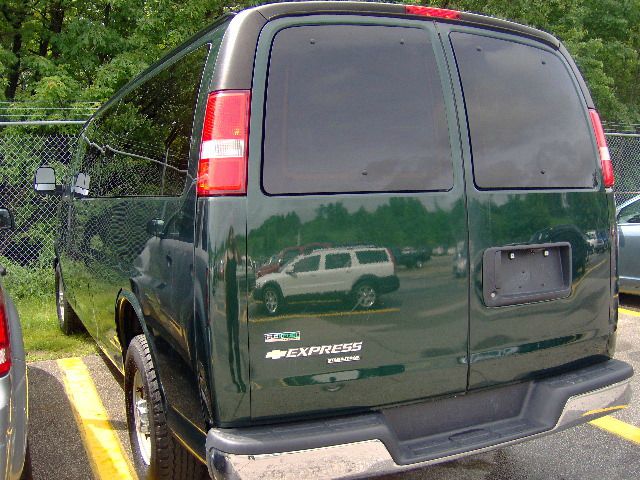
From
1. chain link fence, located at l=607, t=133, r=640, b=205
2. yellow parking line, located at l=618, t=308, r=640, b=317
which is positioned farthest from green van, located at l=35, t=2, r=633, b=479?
chain link fence, located at l=607, t=133, r=640, b=205

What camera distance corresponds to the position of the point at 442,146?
99.6 inches

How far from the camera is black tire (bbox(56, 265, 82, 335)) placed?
19.1 ft

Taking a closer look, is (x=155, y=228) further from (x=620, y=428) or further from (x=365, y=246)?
(x=620, y=428)

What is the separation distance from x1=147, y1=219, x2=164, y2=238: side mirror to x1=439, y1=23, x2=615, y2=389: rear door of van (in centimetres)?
129

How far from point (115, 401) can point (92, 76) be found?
756 cm

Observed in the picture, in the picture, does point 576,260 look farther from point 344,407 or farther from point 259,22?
point 259,22

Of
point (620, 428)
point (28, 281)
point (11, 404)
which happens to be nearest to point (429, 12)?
point (11, 404)

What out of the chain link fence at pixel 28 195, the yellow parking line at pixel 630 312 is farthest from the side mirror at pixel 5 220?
the yellow parking line at pixel 630 312

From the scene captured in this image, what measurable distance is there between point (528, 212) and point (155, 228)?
5.31 ft

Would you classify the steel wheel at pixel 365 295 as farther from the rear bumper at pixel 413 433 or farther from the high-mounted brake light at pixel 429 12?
the high-mounted brake light at pixel 429 12

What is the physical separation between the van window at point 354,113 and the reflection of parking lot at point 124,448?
1.99ft

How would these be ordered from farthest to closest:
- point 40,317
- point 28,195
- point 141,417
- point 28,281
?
point 28,195 < point 28,281 < point 40,317 < point 141,417

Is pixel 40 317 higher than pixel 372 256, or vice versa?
pixel 372 256

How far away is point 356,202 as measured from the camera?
233 cm
